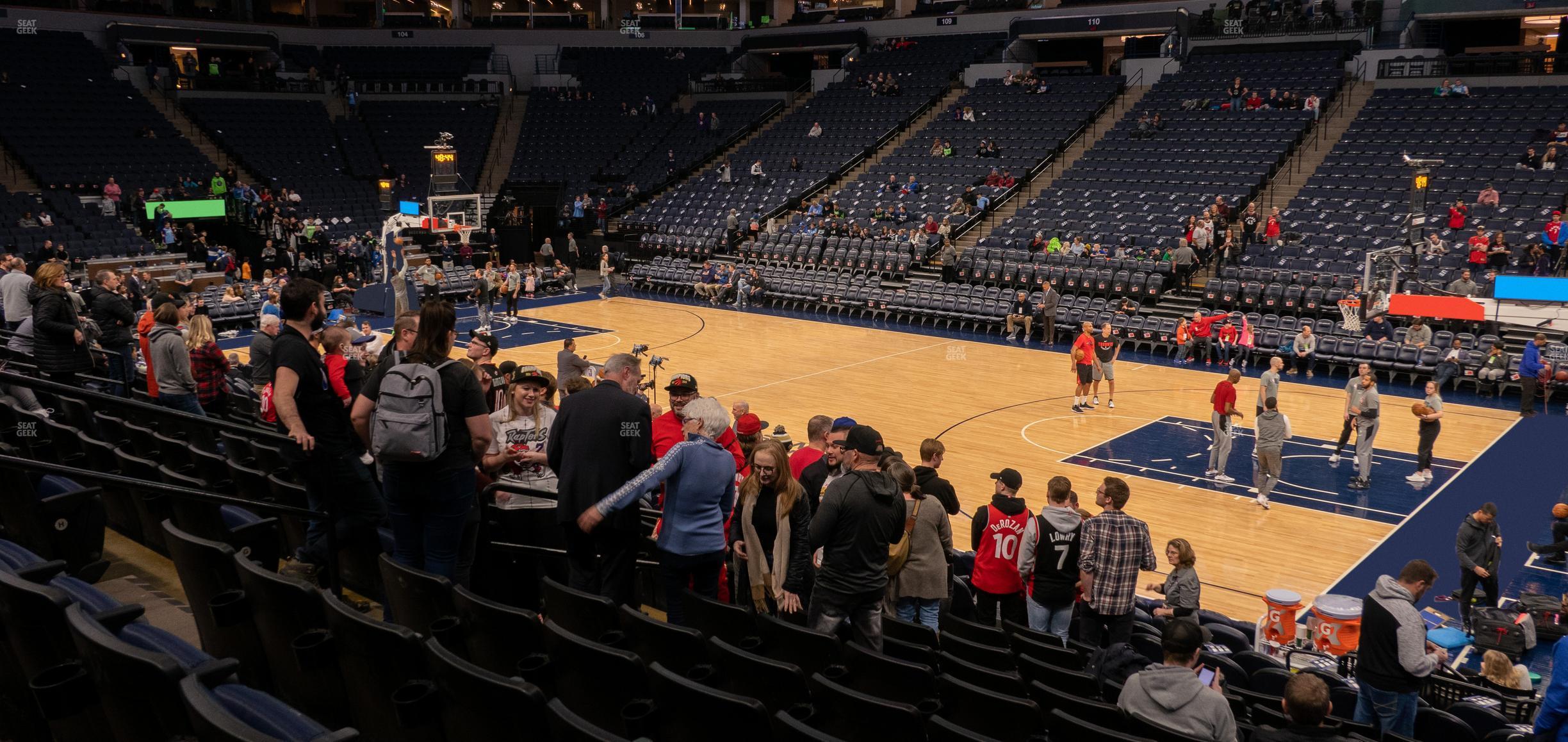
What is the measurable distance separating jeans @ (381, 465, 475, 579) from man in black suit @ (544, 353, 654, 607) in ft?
1.50

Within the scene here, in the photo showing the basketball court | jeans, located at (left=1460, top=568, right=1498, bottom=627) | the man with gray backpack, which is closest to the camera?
the man with gray backpack

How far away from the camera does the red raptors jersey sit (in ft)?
24.7

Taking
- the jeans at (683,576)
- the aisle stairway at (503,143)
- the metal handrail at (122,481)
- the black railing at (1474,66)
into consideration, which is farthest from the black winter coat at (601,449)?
the aisle stairway at (503,143)

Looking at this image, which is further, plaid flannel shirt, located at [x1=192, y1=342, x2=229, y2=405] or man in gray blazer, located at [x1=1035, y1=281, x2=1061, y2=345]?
man in gray blazer, located at [x1=1035, y1=281, x2=1061, y2=345]

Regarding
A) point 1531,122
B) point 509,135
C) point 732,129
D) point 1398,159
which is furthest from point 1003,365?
point 509,135

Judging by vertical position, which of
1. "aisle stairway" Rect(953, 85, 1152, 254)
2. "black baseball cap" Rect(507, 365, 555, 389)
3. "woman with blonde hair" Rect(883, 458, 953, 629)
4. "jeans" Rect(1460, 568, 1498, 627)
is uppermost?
"aisle stairway" Rect(953, 85, 1152, 254)

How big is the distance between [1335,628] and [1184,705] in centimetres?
476

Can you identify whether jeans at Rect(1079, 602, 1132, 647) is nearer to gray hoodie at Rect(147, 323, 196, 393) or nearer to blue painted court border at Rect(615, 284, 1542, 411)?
gray hoodie at Rect(147, 323, 196, 393)

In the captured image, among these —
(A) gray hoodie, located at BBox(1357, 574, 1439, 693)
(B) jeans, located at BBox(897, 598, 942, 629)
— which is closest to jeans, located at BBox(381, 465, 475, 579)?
(B) jeans, located at BBox(897, 598, 942, 629)

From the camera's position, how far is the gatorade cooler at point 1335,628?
8.67m

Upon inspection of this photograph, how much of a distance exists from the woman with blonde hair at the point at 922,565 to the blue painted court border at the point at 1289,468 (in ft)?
27.5

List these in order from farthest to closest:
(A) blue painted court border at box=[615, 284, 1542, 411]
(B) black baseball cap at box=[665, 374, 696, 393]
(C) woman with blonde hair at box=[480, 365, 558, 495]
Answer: (A) blue painted court border at box=[615, 284, 1542, 411], (B) black baseball cap at box=[665, 374, 696, 393], (C) woman with blonde hair at box=[480, 365, 558, 495]

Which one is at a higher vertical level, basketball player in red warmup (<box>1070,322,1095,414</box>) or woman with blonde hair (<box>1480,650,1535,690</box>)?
basketball player in red warmup (<box>1070,322,1095,414</box>)

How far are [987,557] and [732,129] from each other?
35.5 metres
